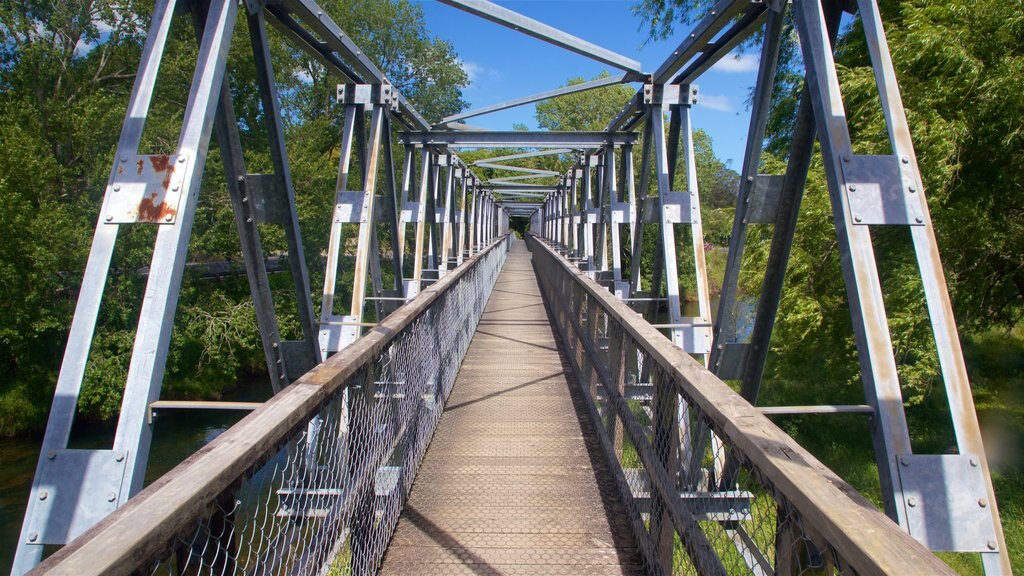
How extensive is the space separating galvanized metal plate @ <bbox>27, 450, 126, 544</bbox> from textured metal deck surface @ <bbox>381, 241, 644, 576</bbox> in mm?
1192

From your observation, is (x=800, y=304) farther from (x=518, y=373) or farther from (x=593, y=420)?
(x=593, y=420)

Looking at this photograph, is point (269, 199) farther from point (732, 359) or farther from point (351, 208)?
point (732, 359)

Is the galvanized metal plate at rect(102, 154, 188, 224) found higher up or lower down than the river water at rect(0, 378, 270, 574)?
higher up

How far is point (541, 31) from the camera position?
21.4ft

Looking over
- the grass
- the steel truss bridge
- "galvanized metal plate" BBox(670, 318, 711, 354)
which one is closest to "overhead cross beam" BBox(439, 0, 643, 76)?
the steel truss bridge

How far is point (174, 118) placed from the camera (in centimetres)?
1888

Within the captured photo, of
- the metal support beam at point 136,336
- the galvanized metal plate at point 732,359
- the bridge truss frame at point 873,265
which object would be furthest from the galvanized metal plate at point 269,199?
the galvanized metal plate at point 732,359

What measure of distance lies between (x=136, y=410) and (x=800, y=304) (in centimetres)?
899

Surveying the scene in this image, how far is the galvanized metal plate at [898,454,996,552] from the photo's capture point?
2.26 meters

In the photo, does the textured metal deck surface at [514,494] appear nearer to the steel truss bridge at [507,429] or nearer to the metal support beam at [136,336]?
the steel truss bridge at [507,429]

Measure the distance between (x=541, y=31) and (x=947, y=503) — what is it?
5.38 metres

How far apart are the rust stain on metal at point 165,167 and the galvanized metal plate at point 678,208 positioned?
425 cm

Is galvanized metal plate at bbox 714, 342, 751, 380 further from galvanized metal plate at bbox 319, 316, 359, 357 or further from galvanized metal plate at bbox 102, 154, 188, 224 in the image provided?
galvanized metal plate at bbox 102, 154, 188, 224

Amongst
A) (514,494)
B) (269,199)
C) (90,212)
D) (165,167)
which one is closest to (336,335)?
(269,199)
